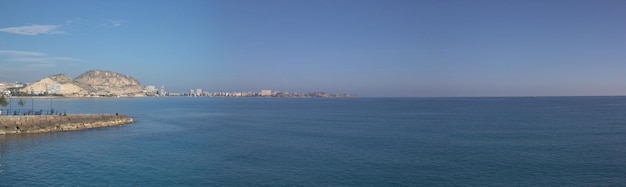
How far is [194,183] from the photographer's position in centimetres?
2706

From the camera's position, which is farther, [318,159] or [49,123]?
[49,123]

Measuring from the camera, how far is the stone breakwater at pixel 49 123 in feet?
173

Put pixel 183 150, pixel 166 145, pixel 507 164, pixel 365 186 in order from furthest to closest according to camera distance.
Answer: pixel 166 145 → pixel 183 150 → pixel 507 164 → pixel 365 186

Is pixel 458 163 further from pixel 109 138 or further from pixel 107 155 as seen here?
Answer: pixel 109 138

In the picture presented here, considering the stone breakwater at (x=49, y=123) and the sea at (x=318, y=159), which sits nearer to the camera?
the sea at (x=318, y=159)

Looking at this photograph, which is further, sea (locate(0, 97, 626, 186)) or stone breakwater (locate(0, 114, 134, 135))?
stone breakwater (locate(0, 114, 134, 135))

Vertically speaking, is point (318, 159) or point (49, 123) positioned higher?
point (49, 123)

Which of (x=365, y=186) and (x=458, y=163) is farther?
(x=458, y=163)

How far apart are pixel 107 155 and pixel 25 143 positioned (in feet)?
43.9

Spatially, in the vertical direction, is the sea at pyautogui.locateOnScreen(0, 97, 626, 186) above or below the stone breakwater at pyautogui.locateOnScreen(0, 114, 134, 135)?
below

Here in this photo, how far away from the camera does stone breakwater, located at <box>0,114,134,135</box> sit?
5284 centimetres

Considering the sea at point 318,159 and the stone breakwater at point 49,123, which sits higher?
the stone breakwater at point 49,123

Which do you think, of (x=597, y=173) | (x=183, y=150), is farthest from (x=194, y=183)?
(x=597, y=173)

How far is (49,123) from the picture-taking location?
5734 cm
